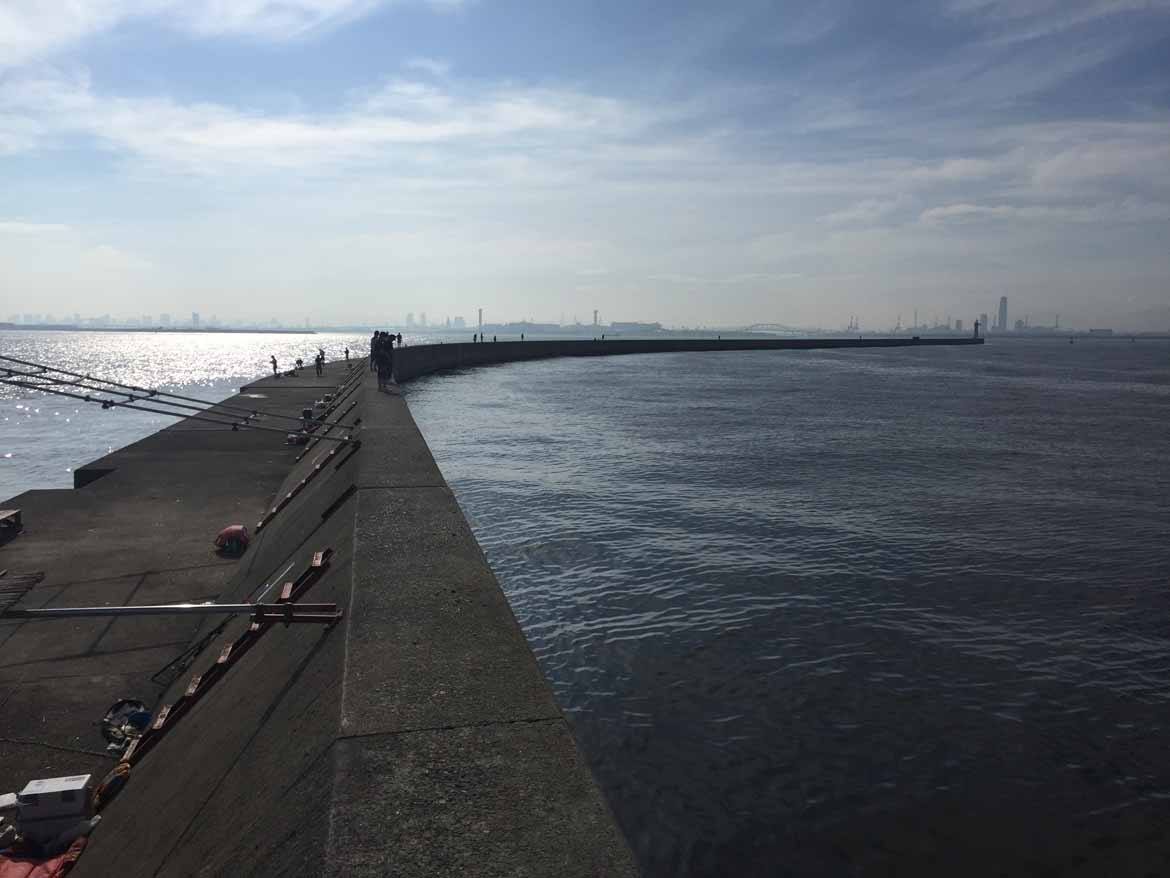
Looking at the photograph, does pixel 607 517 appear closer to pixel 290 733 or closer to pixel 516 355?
pixel 290 733

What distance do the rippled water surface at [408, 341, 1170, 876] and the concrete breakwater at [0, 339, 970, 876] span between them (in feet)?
9.32

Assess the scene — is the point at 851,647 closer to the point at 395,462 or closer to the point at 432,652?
the point at 395,462

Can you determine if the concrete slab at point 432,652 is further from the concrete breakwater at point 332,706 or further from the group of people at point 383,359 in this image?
the group of people at point 383,359

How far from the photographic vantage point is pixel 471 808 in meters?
3.23

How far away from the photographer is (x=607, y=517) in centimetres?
1558

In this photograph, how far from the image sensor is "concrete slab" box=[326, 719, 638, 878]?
2914 mm

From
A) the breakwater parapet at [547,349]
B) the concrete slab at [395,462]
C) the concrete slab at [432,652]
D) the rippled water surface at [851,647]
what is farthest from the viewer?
the breakwater parapet at [547,349]

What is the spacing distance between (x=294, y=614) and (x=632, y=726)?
390cm

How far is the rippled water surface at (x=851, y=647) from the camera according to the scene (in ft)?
21.9

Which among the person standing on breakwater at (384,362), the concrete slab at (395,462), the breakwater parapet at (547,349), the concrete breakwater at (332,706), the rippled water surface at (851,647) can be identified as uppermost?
the breakwater parapet at (547,349)

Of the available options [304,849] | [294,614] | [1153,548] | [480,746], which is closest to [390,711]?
[480,746]

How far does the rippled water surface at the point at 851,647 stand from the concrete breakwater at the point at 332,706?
9.32 ft

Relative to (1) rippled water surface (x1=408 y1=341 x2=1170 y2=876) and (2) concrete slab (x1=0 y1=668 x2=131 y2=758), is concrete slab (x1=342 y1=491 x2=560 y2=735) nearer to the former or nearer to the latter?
(1) rippled water surface (x1=408 y1=341 x2=1170 y2=876)

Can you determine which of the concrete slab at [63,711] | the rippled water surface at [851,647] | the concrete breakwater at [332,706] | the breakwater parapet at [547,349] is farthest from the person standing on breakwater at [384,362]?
the breakwater parapet at [547,349]
